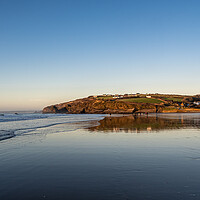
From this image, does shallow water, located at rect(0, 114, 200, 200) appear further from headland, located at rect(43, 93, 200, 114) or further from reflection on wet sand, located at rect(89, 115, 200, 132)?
headland, located at rect(43, 93, 200, 114)

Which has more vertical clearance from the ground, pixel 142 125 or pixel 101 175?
pixel 101 175

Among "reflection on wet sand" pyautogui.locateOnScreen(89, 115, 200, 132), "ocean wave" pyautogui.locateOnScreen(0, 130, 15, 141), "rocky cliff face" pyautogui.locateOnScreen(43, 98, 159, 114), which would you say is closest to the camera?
→ "ocean wave" pyautogui.locateOnScreen(0, 130, 15, 141)

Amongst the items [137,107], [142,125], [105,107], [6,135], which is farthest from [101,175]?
[105,107]

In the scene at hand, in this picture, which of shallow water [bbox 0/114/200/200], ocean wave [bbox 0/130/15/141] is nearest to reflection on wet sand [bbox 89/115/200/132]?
ocean wave [bbox 0/130/15/141]

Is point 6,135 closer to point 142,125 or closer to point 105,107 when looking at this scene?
point 142,125

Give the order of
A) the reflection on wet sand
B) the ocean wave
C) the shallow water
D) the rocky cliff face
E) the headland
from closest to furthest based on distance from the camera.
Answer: the shallow water
the ocean wave
the reflection on wet sand
the headland
the rocky cliff face

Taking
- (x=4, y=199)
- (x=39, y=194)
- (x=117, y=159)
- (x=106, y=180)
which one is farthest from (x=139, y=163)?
(x=4, y=199)

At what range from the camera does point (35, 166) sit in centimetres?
959

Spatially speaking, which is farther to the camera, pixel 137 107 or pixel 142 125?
pixel 137 107

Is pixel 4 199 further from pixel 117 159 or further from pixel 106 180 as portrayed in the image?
pixel 117 159

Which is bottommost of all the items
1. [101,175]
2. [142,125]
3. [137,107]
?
[142,125]

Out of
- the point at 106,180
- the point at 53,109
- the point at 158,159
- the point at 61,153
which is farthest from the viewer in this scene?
the point at 53,109

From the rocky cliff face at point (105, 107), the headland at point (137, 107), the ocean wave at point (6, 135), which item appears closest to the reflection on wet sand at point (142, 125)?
the ocean wave at point (6, 135)

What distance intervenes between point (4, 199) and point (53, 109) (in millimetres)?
199621
